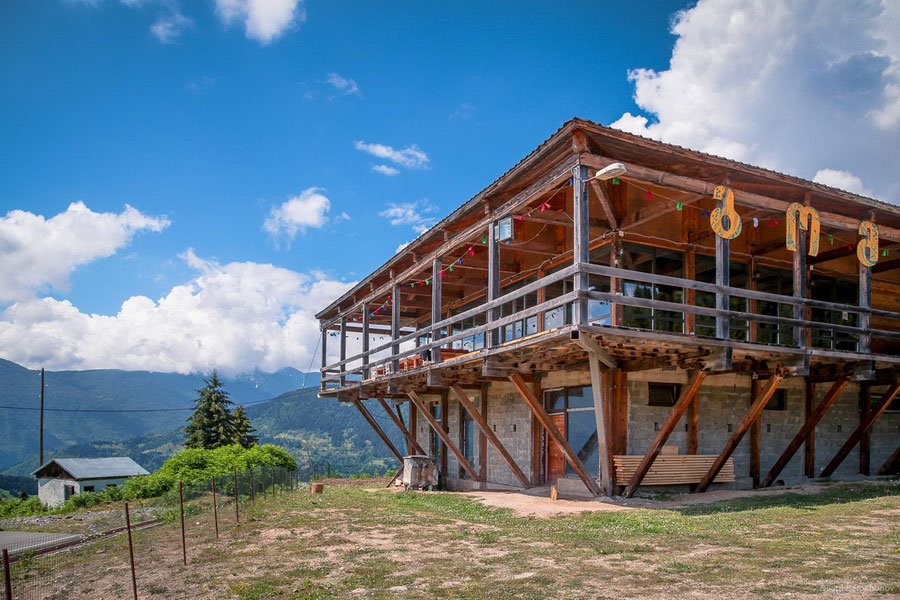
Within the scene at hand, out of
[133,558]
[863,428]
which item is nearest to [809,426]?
[863,428]

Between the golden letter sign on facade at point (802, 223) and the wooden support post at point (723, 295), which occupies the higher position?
the golden letter sign on facade at point (802, 223)

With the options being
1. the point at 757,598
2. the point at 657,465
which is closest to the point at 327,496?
the point at 657,465

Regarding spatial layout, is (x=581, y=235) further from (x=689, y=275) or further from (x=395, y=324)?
(x=395, y=324)

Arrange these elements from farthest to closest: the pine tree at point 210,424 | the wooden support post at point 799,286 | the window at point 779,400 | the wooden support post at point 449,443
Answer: the pine tree at point 210,424, the wooden support post at point 449,443, the window at point 779,400, the wooden support post at point 799,286

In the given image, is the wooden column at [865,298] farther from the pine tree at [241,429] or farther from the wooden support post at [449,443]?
the pine tree at [241,429]

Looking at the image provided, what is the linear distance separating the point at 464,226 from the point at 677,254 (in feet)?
16.8

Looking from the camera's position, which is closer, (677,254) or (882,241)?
(677,254)

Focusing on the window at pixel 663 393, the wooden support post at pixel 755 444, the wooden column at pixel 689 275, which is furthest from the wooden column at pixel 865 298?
the window at pixel 663 393

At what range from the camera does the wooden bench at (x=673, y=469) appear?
13.8m

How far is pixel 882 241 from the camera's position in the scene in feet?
56.7

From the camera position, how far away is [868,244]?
1500cm

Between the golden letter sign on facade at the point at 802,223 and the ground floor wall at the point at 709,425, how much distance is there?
3574 mm

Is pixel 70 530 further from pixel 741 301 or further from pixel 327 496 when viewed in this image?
pixel 741 301

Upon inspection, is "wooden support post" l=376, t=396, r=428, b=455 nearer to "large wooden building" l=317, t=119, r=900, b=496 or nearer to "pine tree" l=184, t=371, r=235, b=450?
"large wooden building" l=317, t=119, r=900, b=496
